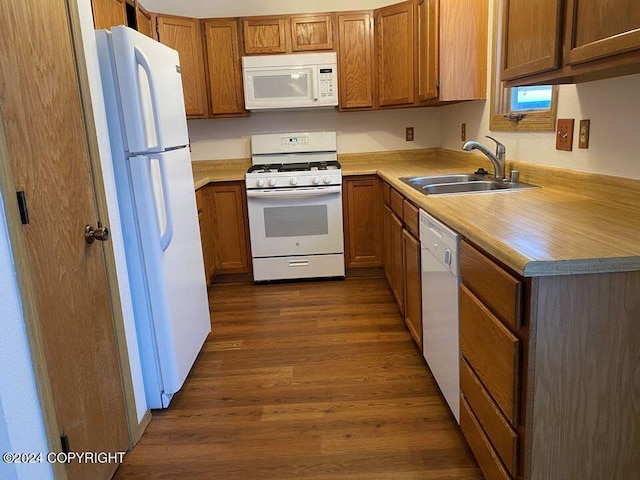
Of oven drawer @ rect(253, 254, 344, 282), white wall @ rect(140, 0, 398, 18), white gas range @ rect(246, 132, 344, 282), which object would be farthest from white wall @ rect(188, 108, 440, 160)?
oven drawer @ rect(253, 254, 344, 282)

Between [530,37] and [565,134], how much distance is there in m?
0.55

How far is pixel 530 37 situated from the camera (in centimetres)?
164

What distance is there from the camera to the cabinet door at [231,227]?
3.66 metres

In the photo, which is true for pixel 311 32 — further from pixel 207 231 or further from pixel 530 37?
pixel 530 37

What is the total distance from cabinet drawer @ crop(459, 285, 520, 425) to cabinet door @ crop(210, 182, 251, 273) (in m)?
2.38

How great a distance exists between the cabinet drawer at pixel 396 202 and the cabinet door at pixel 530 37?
0.97 meters

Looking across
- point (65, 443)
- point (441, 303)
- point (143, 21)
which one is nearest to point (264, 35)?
point (143, 21)

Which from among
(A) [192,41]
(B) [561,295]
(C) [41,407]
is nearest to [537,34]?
(B) [561,295]

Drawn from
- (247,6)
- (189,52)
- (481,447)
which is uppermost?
(247,6)

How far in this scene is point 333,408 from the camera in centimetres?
206

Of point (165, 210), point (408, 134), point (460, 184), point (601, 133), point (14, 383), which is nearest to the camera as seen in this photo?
point (14, 383)

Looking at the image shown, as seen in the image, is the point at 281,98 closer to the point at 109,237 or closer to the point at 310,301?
the point at 310,301

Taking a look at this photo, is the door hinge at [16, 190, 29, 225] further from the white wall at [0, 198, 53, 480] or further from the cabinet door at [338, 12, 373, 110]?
the cabinet door at [338, 12, 373, 110]

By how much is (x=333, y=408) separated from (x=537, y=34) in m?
1.66
